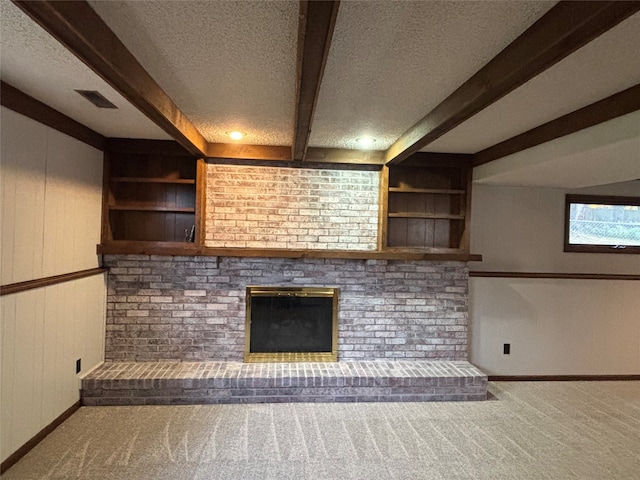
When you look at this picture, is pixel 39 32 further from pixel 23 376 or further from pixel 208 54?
pixel 23 376

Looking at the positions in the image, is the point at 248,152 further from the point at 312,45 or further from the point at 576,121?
the point at 576,121

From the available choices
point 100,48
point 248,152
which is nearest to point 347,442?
point 248,152

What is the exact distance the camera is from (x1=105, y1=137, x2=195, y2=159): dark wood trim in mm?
3635

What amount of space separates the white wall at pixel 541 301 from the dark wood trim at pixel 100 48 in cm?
333

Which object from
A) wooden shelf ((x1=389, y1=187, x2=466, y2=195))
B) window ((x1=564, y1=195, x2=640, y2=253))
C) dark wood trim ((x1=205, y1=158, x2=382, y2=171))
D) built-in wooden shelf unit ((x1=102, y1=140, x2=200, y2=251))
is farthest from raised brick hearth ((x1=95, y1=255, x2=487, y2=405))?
window ((x1=564, y1=195, x2=640, y2=253))

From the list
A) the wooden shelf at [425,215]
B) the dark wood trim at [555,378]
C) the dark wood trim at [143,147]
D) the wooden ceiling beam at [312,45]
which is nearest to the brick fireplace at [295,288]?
the wooden shelf at [425,215]

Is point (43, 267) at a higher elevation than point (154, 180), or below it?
below

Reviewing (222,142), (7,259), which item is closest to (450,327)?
(222,142)

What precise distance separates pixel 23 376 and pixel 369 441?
238cm

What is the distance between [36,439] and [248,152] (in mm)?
2774

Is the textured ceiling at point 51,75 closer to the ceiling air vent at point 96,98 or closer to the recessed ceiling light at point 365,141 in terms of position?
the ceiling air vent at point 96,98

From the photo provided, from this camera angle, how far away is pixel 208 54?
184 centimetres

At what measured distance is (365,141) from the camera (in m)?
3.46

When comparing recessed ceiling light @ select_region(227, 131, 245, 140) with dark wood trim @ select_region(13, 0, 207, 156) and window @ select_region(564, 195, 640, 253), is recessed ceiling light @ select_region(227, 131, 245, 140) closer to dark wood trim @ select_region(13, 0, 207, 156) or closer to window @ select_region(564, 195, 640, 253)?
dark wood trim @ select_region(13, 0, 207, 156)
